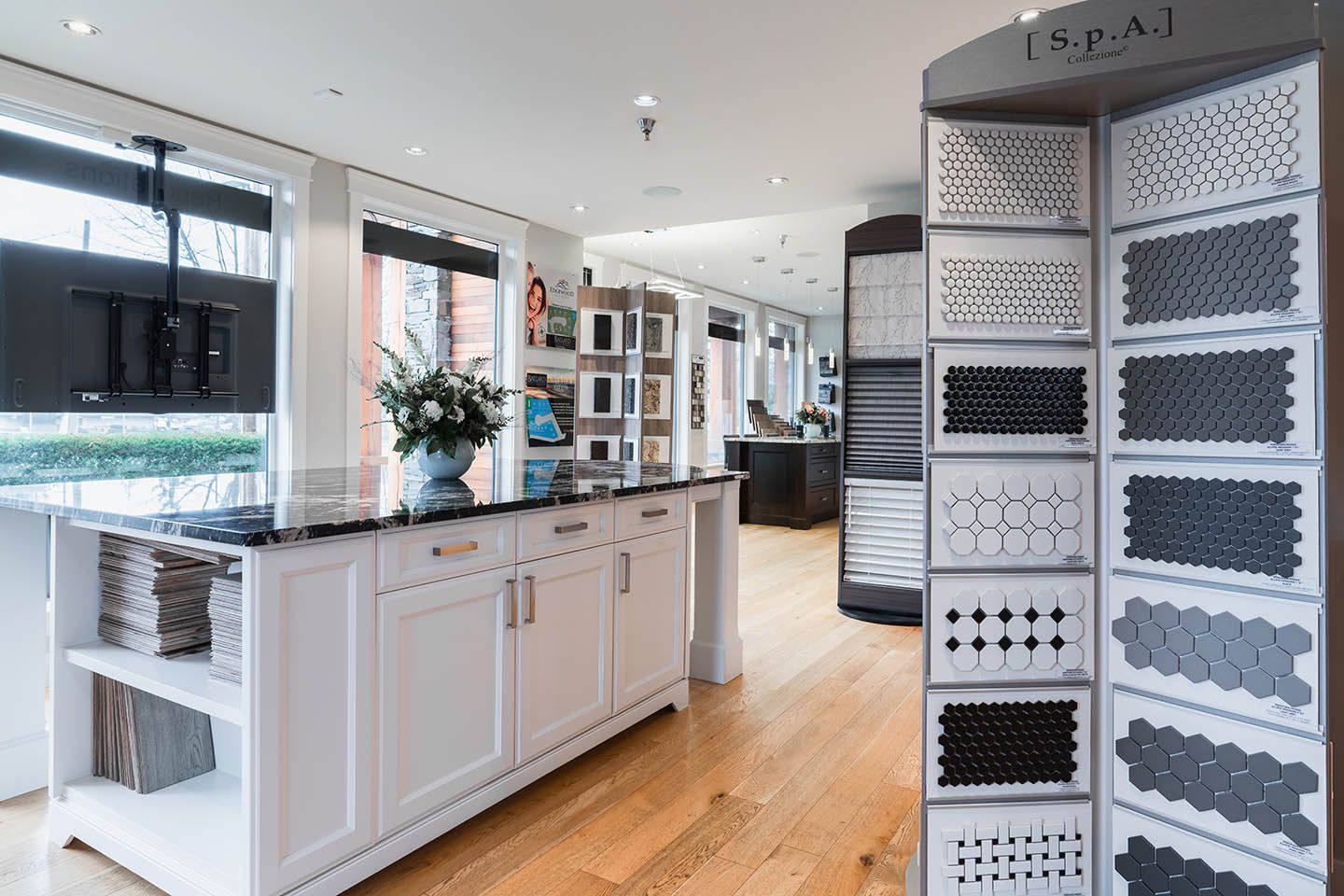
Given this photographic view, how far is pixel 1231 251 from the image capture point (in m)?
1.54

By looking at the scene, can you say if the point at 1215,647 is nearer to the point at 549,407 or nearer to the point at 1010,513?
the point at 1010,513

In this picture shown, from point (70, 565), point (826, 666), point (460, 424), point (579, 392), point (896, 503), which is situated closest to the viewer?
point (70, 565)

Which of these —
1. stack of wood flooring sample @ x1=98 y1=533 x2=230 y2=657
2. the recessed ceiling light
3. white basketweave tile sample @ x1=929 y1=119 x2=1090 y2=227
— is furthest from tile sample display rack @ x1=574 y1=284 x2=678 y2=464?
white basketweave tile sample @ x1=929 y1=119 x2=1090 y2=227

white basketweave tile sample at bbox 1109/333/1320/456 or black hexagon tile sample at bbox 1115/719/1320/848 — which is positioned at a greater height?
white basketweave tile sample at bbox 1109/333/1320/456

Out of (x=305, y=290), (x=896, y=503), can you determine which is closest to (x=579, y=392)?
(x=305, y=290)

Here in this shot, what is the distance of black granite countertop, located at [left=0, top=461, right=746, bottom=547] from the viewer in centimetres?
166

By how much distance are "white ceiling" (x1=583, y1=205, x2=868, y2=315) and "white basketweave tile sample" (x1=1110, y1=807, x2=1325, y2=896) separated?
17.1 ft

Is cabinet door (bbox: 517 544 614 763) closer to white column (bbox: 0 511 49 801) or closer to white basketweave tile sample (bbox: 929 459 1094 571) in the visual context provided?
white basketweave tile sample (bbox: 929 459 1094 571)

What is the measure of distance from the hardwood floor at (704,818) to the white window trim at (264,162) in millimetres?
2733

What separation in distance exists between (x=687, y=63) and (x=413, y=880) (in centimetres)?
321

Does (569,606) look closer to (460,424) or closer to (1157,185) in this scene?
(460,424)

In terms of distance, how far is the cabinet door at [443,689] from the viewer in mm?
1867

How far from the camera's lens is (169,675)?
1838 millimetres

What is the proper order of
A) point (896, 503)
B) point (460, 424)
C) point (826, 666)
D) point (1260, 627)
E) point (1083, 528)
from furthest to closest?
point (896, 503), point (826, 666), point (460, 424), point (1083, 528), point (1260, 627)
